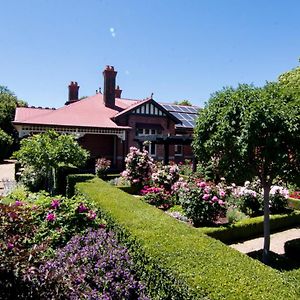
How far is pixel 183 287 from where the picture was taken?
3.47 m

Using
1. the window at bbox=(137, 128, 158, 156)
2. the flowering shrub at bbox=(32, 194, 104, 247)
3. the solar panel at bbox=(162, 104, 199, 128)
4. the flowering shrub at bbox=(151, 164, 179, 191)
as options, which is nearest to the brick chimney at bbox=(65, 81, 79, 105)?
the solar panel at bbox=(162, 104, 199, 128)

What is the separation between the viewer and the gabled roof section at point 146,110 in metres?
24.7

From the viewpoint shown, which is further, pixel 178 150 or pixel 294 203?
pixel 178 150

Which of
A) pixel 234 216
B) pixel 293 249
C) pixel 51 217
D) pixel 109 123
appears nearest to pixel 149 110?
pixel 109 123

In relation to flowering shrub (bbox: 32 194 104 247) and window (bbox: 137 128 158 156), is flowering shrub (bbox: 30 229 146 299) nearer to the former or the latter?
flowering shrub (bbox: 32 194 104 247)

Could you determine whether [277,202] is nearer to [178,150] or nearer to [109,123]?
[109,123]

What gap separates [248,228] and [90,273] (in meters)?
5.82

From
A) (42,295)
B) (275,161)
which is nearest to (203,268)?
(42,295)

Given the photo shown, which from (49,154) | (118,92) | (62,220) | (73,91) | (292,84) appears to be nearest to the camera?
(62,220)

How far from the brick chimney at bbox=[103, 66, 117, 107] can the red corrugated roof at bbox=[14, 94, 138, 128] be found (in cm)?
59

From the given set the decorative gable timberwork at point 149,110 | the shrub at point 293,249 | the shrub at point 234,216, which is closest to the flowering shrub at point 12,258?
the shrub at point 293,249

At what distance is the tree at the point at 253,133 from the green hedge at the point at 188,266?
198cm

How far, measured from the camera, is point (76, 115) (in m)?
24.2

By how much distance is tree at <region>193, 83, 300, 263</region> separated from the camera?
6.06m
